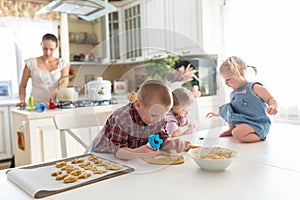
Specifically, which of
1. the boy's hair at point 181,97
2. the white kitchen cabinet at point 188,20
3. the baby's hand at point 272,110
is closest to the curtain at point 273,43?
the white kitchen cabinet at point 188,20

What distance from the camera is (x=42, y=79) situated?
2.47m

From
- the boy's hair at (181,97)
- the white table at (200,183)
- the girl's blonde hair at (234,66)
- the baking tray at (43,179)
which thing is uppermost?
the girl's blonde hair at (234,66)

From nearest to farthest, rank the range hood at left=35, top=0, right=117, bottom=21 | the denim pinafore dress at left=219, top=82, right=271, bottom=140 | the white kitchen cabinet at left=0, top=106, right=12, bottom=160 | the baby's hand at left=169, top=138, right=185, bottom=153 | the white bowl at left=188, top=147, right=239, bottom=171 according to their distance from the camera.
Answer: the white bowl at left=188, top=147, right=239, bottom=171, the baby's hand at left=169, top=138, right=185, bottom=153, the denim pinafore dress at left=219, top=82, right=271, bottom=140, the range hood at left=35, top=0, right=117, bottom=21, the white kitchen cabinet at left=0, top=106, right=12, bottom=160

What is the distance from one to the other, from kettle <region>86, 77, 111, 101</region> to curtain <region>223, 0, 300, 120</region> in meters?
1.25

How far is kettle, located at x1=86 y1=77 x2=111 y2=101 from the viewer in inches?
79.8

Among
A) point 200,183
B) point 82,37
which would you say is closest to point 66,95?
point 200,183

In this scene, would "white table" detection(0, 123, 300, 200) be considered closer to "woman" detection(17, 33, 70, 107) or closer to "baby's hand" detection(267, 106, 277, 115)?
"baby's hand" detection(267, 106, 277, 115)

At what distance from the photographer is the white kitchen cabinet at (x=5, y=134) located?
3.38m

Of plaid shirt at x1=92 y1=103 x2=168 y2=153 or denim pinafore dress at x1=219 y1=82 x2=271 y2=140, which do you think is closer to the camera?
plaid shirt at x1=92 y1=103 x2=168 y2=153

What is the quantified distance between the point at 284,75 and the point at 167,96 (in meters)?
1.66

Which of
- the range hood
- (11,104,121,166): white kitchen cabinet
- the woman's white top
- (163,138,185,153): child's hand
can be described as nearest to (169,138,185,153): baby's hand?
(163,138,185,153): child's hand

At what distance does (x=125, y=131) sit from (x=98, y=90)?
112cm

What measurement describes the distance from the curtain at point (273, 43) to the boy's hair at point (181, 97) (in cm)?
135

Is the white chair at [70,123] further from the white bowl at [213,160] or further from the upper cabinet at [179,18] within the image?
the upper cabinet at [179,18]
